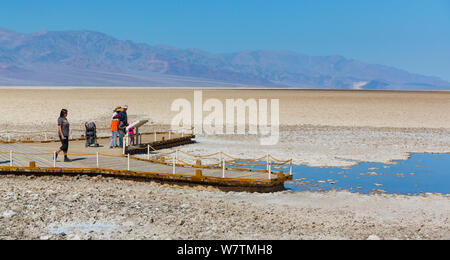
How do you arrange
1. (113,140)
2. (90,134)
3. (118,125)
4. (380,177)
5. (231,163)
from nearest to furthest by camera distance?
1. (231,163)
2. (380,177)
3. (118,125)
4. (113,140)
5. (90,134)

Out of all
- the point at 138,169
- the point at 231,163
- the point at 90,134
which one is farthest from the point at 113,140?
the point at 231,163

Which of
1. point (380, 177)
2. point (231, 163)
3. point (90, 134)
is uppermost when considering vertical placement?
point (90, 134)

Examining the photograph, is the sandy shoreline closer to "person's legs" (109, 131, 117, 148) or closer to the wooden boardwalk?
the wooden boardwalk

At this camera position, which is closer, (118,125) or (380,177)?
(380,177)

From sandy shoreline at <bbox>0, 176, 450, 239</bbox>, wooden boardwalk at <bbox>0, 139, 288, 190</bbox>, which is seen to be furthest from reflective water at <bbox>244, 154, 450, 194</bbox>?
wooden boardwalk at <bbox>0, 139, 288, 190</bbox>

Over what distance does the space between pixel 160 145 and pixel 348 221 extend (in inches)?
652

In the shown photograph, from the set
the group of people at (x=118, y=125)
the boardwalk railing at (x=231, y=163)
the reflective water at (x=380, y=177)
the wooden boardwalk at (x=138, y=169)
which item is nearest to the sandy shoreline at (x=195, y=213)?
the wooden boardwalk at (x=138, y=169)

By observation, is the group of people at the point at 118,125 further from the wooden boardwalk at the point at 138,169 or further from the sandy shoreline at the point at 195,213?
the sandy shoreline at the point at 195,213

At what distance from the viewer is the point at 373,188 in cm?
1930

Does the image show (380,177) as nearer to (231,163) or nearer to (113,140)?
(231,163)
